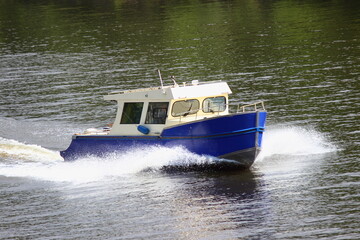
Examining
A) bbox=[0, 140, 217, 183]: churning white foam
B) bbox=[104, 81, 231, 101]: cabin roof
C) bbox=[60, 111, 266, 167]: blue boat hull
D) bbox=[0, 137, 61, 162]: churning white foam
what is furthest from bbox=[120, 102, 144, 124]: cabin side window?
bbox=[0, 137, 61, 162]: churning white foam

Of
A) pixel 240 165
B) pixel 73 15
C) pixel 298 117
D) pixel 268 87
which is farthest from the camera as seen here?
pixel 73 15

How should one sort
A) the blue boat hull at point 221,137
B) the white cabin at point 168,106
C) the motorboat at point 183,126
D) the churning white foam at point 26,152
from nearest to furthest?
the blue boat hull at point 221,137
the motorboat at point 183,126
the white cabin at point 168,106
the churning white foam at point 26,152

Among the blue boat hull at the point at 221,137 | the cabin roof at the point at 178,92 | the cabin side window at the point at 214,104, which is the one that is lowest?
the blue boat hull at the point at 221,137

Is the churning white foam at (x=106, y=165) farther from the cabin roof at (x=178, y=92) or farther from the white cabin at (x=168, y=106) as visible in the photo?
the cabin roof at (x=178, y=92)

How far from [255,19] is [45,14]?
99.3ft

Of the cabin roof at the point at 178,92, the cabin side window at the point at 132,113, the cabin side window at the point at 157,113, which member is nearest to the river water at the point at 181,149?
the cabin side window at the point at 157,113

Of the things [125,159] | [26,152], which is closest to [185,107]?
[125,159]

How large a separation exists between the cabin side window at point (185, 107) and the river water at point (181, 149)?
1.42 meters

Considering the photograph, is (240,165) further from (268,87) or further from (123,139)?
(268,87)

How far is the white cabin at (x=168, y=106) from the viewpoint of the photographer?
94.5 ft

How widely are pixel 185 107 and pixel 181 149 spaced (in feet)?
5.44

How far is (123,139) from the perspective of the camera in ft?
96.9

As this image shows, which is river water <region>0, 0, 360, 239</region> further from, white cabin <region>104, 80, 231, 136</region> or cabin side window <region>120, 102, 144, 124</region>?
cabin side window <region>120, 102, 144, 124</region>

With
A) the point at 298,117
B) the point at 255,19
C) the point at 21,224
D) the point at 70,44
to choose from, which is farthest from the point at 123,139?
the point at 255,19
